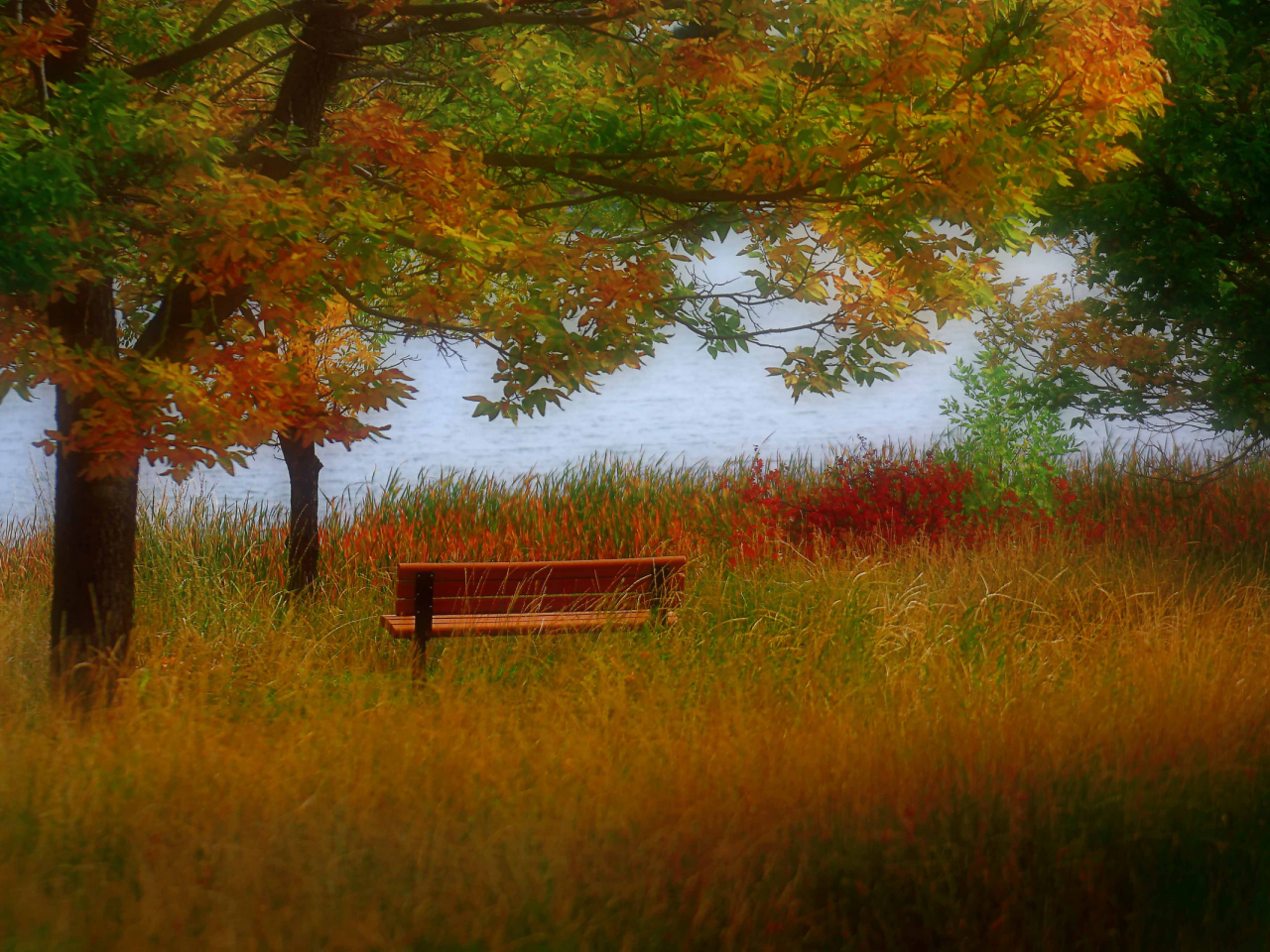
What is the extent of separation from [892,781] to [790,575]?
4452 mm

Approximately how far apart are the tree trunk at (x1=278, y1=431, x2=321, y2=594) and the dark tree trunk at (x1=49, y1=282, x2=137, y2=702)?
10.5 ft

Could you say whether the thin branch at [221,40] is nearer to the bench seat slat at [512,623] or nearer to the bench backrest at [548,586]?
the bench backrest at [548,586]

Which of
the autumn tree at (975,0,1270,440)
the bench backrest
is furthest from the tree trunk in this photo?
the autumn tree at (975,0,1270,440)

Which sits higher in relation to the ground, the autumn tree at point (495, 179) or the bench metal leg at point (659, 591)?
the autumn tree at point (495, 179)

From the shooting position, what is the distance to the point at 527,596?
7.14 meters

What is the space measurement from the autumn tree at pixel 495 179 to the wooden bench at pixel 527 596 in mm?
1493

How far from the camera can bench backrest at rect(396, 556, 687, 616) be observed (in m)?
7.03

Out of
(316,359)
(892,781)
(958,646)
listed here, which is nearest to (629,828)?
(892,781)

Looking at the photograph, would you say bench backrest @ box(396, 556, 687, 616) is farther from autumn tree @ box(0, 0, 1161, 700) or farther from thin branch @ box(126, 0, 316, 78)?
thin branch @ box(126, 0, 316, 78)

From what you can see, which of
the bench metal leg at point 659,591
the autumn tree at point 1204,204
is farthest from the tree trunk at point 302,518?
the autumn tree at point 1204,204

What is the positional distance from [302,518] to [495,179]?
4126 mm

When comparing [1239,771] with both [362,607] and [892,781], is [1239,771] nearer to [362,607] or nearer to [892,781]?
[892,781]

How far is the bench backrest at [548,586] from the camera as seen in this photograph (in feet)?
23.1

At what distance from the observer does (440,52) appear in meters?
7.13
